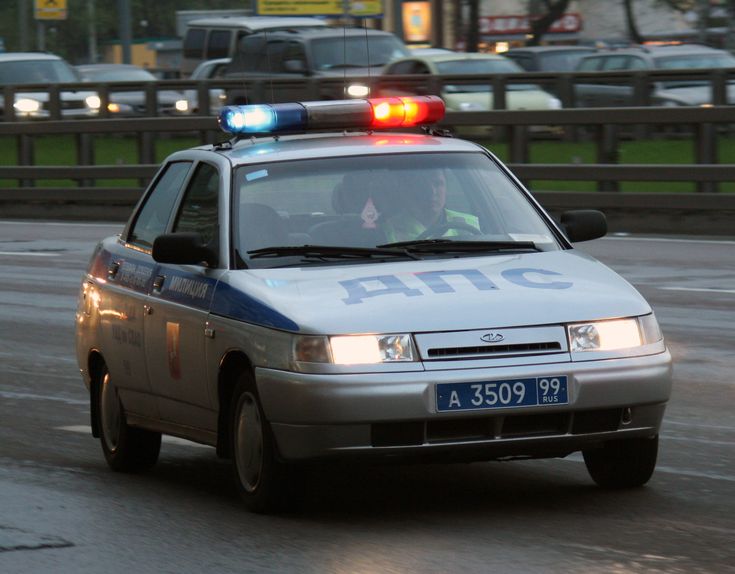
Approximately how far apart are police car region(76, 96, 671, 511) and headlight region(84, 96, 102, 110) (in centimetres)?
1761

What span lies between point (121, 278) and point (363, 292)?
2021 mm

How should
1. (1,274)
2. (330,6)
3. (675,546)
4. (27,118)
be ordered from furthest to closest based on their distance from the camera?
(330,6), (27,118), (1,274), (675,546)

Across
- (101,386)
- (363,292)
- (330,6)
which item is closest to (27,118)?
(101,386)

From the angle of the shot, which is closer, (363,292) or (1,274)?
(363,292)

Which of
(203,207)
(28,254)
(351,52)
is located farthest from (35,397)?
(351,52)

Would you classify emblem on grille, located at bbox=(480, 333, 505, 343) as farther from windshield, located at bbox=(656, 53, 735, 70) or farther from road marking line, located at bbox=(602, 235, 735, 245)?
windshield, located at bbox=(656, 53, 735, 70)

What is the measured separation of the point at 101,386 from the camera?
8625mm

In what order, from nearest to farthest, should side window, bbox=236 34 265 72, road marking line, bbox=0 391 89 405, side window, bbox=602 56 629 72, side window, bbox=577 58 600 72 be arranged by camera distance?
1. road marking line, bbox=0 391 89 405
2. side window, bbox=602 56 629 72
3. side window, bbox=577 58 600 72
4. side window, bbox=236 34 265 72

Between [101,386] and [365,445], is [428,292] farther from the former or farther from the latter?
[101,386]

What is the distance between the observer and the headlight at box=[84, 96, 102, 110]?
85.7 ft

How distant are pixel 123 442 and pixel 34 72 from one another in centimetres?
2742

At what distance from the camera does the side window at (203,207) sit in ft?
25.1

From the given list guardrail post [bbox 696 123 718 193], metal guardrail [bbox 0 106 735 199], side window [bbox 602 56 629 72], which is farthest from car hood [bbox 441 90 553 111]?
side window [bbox 602 56 629 72]

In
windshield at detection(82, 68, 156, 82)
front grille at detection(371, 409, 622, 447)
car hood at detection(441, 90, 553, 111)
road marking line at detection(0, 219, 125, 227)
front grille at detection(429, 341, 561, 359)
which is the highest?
front grille at detection(429, 341, 561, 359)
